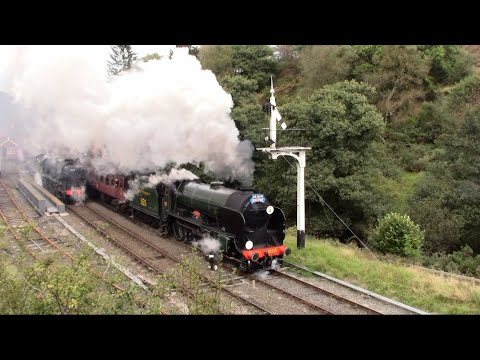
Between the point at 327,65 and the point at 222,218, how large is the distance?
25.9m

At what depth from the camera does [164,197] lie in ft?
55.8

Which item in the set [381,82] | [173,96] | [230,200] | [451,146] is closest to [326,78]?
[381,82]

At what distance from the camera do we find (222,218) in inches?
523

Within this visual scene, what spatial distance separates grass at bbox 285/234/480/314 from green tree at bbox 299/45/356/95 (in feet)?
77.1

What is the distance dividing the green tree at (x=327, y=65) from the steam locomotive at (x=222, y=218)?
21.8 meters

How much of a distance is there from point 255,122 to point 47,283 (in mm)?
18372

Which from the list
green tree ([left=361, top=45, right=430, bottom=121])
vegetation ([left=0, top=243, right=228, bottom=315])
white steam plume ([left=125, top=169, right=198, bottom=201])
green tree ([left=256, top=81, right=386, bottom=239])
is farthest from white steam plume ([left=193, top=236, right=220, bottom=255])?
green tree ([left=361, top=45, right=430, bottom=121])

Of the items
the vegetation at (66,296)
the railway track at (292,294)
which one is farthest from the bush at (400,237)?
the vegetation at (66,296)

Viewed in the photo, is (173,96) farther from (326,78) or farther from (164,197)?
(326,78)

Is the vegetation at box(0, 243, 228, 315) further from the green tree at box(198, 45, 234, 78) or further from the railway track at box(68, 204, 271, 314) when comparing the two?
the green tree at box(198, 45, 234, 78)

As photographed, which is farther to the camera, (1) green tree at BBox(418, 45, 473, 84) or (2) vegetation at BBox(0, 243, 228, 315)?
(1) green tree at BBox(418, 45, 473, 84)

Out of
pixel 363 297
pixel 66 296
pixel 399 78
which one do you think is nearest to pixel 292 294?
pixel 363 297

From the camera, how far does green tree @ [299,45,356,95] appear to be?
35062 millimetres

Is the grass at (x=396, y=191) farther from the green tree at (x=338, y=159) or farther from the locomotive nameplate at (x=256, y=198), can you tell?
the locomotive nameplate at (x=256, y=198)
